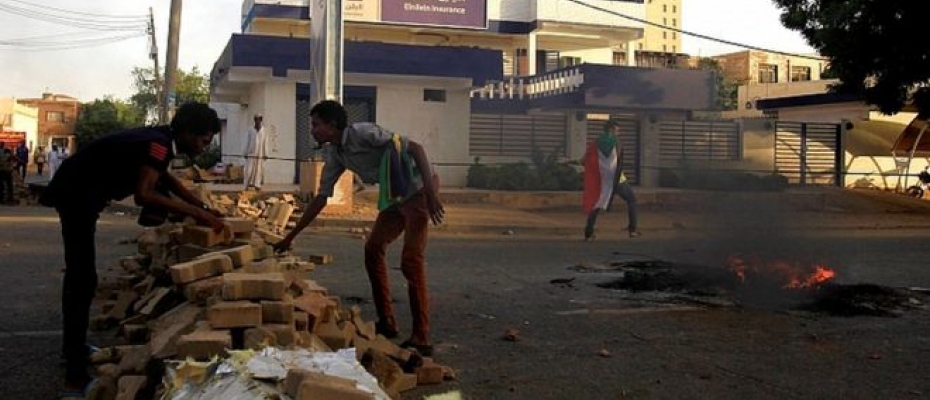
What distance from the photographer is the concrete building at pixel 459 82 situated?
70.3 ft

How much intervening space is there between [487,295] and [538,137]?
17.3 metres

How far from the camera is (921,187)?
25141 millimetres

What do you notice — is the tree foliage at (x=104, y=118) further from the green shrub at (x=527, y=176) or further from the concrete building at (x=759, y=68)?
the green shrub at (x=527, y=176)

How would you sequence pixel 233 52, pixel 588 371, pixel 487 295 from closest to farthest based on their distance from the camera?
pixel 588 371 → pixel 487 295 → pixel 233 52

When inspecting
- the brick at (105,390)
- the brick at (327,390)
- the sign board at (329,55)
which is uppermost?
the sign board at (329,55)

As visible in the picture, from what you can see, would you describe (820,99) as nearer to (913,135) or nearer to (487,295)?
(913,135)

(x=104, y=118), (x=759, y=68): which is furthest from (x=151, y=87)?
(x=759, y=68)

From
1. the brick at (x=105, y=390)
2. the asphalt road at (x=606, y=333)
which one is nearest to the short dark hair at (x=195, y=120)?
the brick at (x=105, y=390)

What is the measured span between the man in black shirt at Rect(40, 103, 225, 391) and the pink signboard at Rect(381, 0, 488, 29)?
2351cm

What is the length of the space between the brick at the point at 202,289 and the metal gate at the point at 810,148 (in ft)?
81.6

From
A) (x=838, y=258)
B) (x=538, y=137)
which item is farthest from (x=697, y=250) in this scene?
(x=538, y=137)

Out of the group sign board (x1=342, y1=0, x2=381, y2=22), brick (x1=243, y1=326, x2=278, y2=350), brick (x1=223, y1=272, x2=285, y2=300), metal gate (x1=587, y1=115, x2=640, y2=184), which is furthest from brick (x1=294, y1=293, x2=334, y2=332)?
sign board (x1=342, y1=0, x2=381, y2=22)

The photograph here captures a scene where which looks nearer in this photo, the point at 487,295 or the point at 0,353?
the point at 0,353

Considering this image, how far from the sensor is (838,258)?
1080 cm
